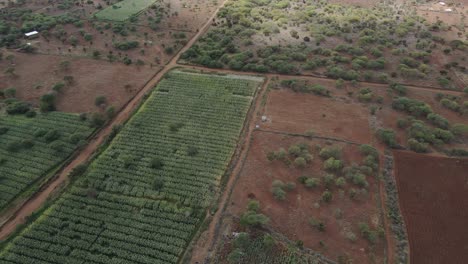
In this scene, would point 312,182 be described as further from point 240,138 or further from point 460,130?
point 460,130

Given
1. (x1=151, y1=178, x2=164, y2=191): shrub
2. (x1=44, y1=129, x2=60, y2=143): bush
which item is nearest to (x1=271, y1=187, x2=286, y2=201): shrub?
Answer: (x1=151, y1=178, x2=164, y2=191): shrub

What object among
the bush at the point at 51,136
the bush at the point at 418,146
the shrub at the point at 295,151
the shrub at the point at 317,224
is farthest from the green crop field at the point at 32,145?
the bush at the point at 418,146

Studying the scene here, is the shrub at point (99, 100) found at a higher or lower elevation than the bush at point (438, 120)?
higher

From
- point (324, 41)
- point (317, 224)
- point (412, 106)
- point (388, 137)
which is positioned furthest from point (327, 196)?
point (324, 41)

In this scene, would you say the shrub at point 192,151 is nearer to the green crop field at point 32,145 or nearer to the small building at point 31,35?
the green crop field at point 32,145

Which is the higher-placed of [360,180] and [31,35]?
[31,35]

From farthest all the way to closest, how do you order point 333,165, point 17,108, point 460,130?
point 17,108 < point 460,130 < point 333,165
